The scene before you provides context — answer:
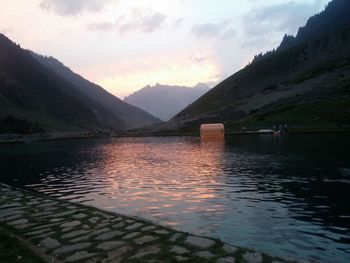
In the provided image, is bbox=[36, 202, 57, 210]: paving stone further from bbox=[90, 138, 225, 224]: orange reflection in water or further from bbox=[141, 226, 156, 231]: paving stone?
bbox=[141, 226, 156, 231]: paving stone

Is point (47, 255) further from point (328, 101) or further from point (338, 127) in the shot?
point (328, 101)

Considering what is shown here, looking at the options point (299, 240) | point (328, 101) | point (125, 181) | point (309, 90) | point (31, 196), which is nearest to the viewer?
point (299, 240)

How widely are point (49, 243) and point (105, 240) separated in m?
1.90

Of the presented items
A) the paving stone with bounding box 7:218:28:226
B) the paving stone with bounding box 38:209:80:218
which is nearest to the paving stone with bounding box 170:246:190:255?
the paving stone with bounding box 38:209:80:218

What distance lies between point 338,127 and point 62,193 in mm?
91321

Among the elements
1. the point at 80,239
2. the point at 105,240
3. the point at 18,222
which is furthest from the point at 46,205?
the point at 105,240

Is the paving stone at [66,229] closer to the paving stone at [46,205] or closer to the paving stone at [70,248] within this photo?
the paving stone at [70,248]

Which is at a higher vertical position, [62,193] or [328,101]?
[328,101]

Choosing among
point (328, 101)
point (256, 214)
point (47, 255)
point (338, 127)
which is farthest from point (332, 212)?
point (328, 101)

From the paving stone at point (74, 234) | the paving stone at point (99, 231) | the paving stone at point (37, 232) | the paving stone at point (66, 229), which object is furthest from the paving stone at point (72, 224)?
the paving stone at point (99, 231)

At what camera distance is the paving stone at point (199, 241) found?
13.4m

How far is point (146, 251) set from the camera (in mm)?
12969

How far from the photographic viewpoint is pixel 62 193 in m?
29.6

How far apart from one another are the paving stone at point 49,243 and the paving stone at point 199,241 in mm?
4398
